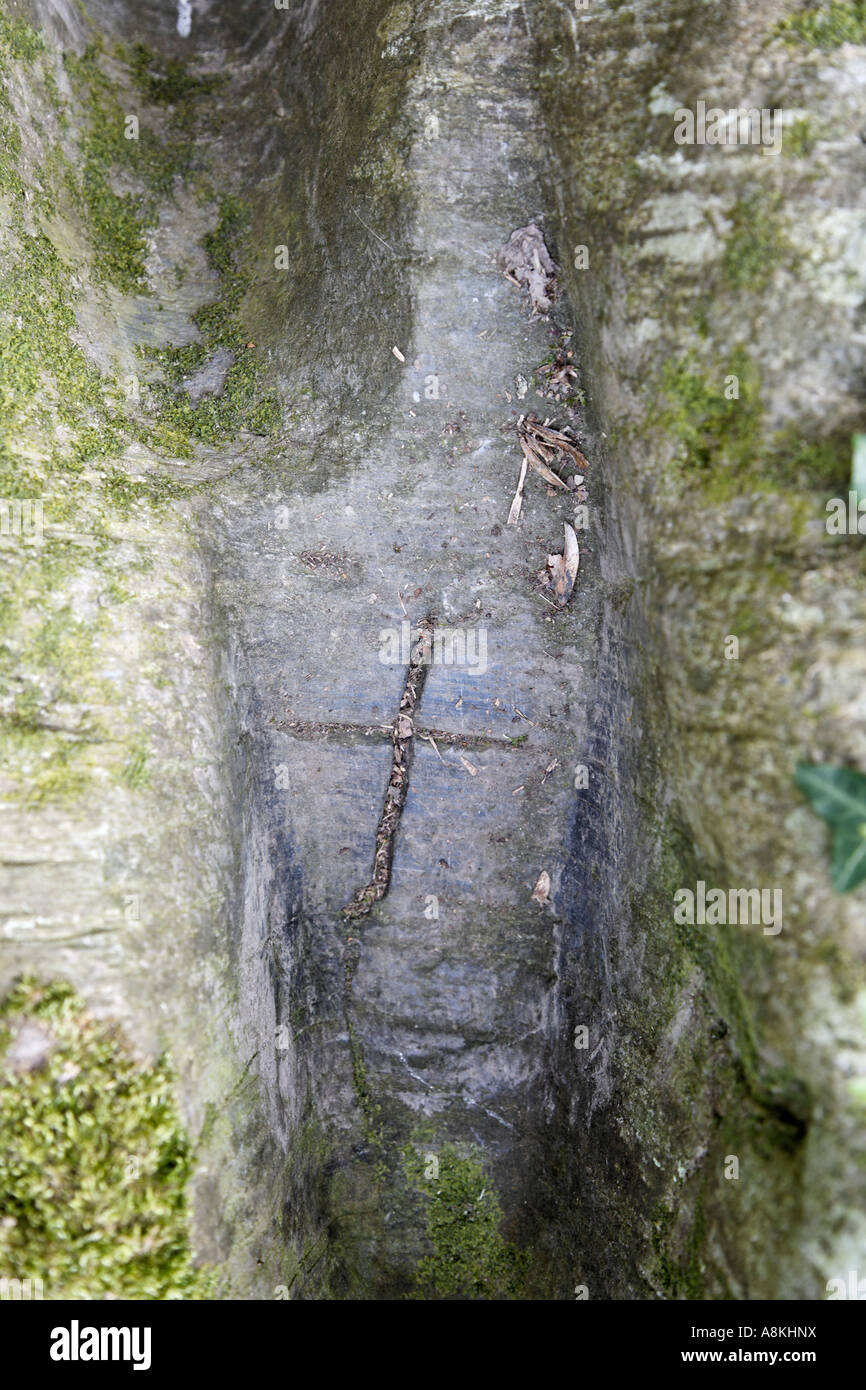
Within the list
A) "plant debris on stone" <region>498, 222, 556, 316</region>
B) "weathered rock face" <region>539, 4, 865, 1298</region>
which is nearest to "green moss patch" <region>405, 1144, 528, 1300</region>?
"weathered rock face" <region>539, 4, 865, 1298</region>

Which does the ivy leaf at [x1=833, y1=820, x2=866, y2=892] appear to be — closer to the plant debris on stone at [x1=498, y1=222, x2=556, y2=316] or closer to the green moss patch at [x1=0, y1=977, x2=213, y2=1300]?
the plant debris on stone at [x1=498, y1=222, x2=556, y2=316]

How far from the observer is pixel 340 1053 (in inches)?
201

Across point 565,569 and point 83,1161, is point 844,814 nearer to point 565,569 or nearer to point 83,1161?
point 565,569

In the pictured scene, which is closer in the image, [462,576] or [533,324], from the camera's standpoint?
[533,324]

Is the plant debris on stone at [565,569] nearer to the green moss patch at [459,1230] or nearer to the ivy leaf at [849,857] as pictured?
the ivy leaf at [849,857]

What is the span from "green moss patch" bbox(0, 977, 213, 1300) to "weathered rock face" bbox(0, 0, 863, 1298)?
179 millimetres

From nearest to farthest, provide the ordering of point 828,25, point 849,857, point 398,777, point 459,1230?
point 849,857 < point 828,25 < point 398,777 < point 459,1230

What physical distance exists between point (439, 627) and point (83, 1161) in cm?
290

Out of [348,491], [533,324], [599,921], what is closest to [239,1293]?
[599,921]

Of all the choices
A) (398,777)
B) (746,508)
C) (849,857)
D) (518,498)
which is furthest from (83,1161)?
(746,508)

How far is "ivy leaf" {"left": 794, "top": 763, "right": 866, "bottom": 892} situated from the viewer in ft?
9.37

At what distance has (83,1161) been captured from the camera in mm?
3354

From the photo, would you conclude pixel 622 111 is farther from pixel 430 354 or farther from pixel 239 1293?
pixel 239 1293

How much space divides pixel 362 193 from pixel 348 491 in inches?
57.4
